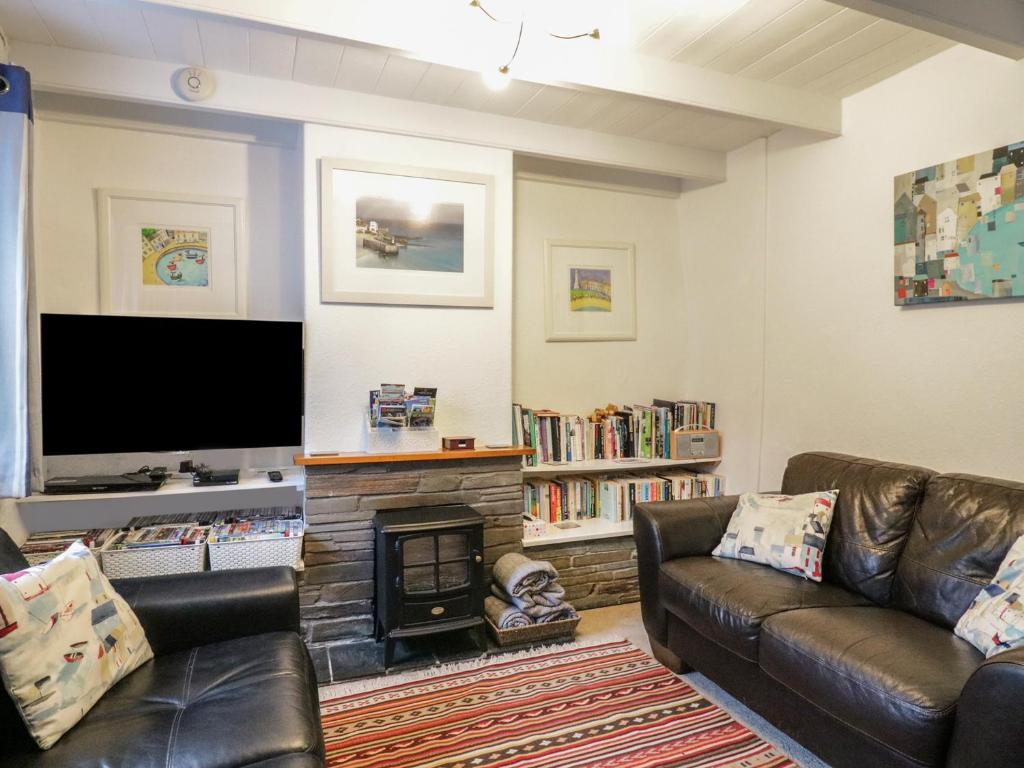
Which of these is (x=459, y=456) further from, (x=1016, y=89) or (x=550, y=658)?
(x=1016, y=89)

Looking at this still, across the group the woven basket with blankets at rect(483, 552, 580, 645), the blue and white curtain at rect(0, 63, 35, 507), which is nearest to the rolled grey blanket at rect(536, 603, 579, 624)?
the woven basket with blankets at rect(483, 552, 580, 645)

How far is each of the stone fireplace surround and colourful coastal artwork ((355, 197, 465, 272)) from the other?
92 cm

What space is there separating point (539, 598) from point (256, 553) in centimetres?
124

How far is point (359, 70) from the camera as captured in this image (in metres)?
2.63

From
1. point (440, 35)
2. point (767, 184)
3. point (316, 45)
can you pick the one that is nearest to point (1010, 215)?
point (767, 184)

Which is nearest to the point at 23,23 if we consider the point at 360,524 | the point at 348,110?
the point at 348,110

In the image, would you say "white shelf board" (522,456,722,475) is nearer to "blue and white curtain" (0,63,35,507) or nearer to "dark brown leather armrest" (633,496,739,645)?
"dark brown leather armrest" (633,496,739,645)

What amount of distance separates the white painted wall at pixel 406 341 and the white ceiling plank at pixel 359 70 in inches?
7.9

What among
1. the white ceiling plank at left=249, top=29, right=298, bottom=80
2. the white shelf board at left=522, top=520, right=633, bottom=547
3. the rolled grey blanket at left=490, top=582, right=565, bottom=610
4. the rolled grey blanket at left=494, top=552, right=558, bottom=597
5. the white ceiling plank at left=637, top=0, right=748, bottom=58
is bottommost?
the rolled grey blanket at left=490, top=582, right=565, bottom=610

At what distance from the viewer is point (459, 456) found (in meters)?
2.99

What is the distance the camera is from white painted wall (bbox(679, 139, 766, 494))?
3508 millimetres

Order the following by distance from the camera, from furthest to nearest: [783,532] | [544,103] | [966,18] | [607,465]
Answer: [607,465]
[544,103]
[783,532]
[966,18]

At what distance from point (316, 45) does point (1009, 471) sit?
3.04 metres

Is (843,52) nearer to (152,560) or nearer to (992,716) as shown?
(992,716)
